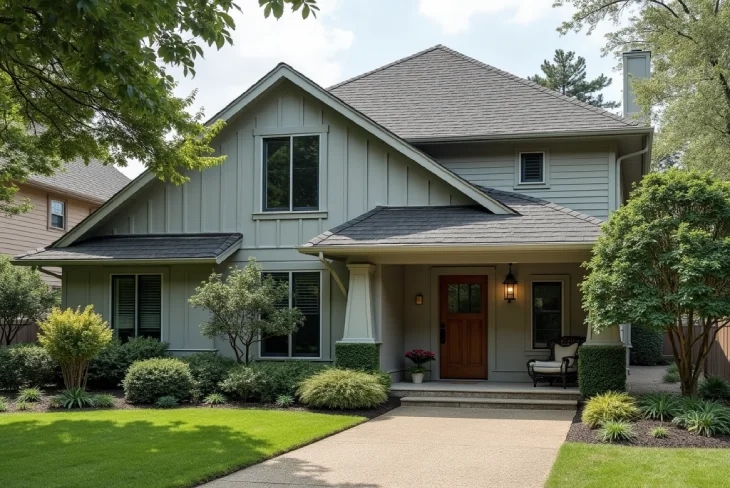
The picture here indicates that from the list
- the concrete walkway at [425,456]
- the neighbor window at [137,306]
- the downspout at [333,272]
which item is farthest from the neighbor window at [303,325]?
the concrete walkway at [425,456]

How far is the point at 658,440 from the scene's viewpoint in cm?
964

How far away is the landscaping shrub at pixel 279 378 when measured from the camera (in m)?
13.7

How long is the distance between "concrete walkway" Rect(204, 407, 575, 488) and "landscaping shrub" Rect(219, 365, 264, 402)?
246 centimetres

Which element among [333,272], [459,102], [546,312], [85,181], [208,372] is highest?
[459,102]

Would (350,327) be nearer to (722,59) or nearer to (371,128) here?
(371,128)

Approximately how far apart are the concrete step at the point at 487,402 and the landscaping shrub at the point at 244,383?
259 centimetres

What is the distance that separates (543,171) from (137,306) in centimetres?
914

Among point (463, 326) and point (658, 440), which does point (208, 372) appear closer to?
point (463, 326)

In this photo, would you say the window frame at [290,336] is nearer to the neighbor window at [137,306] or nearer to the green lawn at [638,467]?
the neighbor window at [137,306]

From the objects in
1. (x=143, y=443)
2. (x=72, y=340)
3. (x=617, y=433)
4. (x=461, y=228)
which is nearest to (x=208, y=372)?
(x=72, y=340)

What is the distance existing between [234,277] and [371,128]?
3.99 metres

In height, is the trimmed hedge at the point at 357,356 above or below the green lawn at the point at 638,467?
above

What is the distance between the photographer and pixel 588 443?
32.0 feet

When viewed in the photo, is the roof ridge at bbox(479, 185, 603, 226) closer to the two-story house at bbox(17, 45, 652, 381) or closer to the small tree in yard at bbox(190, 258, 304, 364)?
the two-story house at bbox(17, 45, 652, 381)
